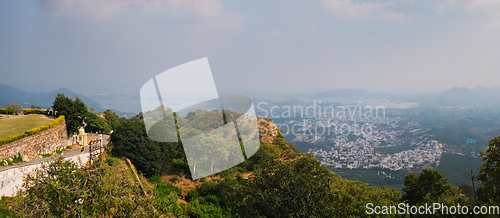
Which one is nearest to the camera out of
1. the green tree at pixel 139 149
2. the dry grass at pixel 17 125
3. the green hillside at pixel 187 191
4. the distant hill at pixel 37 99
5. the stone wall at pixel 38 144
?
the green hillside at pixel 187 191

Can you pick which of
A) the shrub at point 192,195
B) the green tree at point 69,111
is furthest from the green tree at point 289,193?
the green tree at point 69,111

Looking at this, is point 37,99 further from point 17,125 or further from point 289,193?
point 289,193

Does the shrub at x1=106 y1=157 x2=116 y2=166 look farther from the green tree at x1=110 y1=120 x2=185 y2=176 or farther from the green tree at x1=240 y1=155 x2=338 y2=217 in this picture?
the green tree at x1=240 y1=155 x2=338 y2=217

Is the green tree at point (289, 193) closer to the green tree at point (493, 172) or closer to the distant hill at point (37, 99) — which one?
the green tree at point (493, 172)

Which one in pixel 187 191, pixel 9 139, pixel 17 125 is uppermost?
pixel 17 125

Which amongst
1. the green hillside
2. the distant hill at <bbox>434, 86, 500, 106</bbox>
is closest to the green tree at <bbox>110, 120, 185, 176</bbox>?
the green hillside

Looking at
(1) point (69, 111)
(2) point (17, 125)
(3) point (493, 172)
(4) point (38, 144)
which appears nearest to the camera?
(3) point (493, 172)

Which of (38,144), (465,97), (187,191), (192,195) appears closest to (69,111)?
(38,144)

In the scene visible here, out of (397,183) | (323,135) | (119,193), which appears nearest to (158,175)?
(119,193)

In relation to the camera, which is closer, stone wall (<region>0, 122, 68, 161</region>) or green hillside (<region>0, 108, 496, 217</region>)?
green hillside (<region>0, 108, 496, 217</region>)
